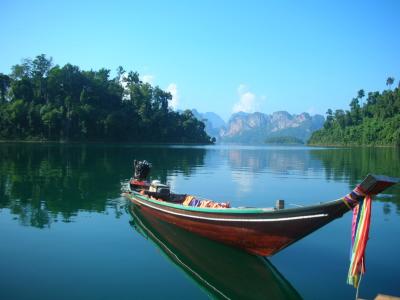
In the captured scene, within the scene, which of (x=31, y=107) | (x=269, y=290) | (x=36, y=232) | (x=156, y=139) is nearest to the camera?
(x=269, y=290)

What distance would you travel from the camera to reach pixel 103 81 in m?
114

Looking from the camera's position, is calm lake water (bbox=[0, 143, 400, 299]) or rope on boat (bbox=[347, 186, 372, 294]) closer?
rope on boat (bbox=[347, 186, 372, 294])

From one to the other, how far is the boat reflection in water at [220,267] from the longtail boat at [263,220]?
0.38 metres

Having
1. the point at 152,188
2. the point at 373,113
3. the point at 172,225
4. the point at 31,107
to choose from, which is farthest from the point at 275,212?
the point at 373,113

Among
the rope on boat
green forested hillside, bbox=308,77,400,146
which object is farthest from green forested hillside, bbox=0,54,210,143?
the rope on boat

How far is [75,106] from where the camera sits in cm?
9519

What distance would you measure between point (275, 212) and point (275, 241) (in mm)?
1069

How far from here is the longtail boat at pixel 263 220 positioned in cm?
854

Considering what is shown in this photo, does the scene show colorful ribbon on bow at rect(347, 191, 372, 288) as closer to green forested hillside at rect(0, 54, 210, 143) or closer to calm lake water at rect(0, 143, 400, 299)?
calm lake water at rect(0, 143, 400, 299)

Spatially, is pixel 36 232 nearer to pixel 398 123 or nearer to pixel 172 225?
pixel 172 225

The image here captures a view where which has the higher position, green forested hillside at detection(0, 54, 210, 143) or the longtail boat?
green forested hillside at detection(0, 54, 210, 143)

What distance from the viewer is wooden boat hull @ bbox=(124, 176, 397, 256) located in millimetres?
8922

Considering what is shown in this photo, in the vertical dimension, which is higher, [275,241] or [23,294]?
[275,241]

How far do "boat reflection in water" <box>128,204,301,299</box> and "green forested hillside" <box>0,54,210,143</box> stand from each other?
8094 cm
